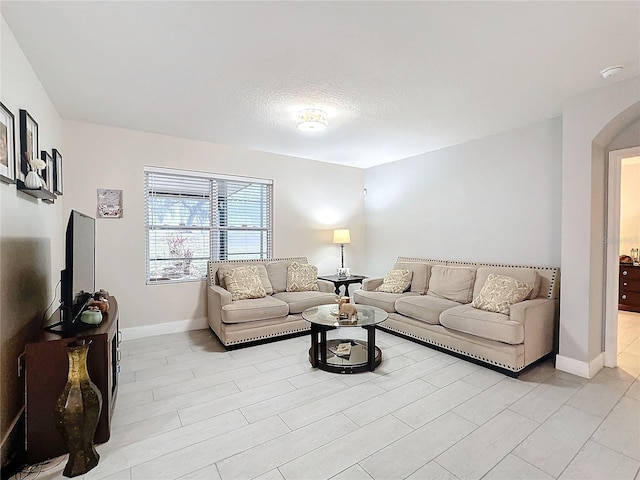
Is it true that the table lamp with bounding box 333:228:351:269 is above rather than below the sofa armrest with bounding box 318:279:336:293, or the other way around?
above

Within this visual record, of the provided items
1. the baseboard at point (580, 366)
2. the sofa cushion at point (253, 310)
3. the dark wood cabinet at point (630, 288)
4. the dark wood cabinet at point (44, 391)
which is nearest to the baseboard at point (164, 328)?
the sofa cushion at point (253, 310)

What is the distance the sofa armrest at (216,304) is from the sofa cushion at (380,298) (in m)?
1.79

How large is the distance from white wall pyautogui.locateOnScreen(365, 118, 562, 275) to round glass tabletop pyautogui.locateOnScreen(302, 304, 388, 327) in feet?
5.96

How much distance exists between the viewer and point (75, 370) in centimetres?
171

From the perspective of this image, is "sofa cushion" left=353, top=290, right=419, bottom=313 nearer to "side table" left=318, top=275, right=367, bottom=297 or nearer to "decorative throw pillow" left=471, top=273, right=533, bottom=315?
"side table" left=318, top=275, right=367, bottom=297

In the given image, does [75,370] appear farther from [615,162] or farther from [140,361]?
[615,162]

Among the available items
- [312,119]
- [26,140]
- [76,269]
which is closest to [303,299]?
[312,119]

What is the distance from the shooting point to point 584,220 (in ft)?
9.16

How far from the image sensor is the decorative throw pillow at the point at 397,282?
434 cm

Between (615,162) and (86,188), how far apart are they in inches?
216

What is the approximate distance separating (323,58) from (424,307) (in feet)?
8.81

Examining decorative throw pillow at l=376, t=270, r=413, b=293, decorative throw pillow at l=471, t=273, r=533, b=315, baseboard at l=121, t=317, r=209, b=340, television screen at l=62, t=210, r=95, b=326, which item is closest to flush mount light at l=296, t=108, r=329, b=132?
television screen at l=62, t=210, r=95, b=326

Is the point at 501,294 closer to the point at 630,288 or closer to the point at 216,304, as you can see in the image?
the point at 216,304

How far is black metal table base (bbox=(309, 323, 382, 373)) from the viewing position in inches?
114
